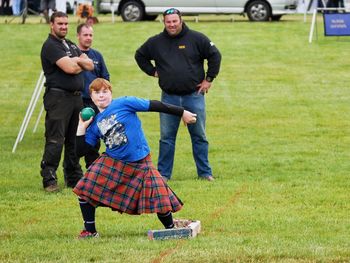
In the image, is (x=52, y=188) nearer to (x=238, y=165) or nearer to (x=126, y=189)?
(x=238, y=165)

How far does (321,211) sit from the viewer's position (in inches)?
429

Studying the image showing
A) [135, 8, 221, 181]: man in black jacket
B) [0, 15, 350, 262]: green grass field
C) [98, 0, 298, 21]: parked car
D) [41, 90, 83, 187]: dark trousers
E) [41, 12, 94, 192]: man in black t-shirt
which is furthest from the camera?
[98, 0, 298, 21]: parked car

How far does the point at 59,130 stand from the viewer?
12.6 metres

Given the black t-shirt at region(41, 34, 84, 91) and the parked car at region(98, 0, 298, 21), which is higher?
the black t-shirt at region(41, 34, 84, 91)

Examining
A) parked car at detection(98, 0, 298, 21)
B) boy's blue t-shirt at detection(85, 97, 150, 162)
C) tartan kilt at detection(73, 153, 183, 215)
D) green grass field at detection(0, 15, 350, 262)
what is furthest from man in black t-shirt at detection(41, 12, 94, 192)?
parked car at detection(98, 0, 298, 21)

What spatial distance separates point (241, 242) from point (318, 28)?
2420 cm

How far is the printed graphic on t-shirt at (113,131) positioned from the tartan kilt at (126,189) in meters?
0.15

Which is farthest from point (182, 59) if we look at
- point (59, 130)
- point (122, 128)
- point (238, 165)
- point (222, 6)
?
point (222, 6)

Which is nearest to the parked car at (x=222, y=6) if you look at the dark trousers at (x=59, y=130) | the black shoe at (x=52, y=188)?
the dark trousers at (x=59, y=130)

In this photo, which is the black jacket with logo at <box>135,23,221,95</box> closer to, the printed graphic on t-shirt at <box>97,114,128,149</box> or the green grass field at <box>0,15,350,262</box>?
the green grass field at <box>0,15,350,262</box>

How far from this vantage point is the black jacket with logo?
1305 centimetres

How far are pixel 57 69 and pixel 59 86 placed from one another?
0.19 m

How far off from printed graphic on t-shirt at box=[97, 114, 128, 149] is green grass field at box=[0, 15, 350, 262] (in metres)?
0.81

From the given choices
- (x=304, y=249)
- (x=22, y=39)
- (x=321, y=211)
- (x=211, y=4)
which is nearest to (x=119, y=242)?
(x=304, y=249)
